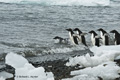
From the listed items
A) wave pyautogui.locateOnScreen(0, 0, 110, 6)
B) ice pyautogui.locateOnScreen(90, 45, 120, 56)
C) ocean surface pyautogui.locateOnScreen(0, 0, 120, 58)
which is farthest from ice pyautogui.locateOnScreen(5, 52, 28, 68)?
wave pyautogui.locateOnScreen(0, 0, 110, 6)

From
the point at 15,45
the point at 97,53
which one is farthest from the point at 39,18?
the point at 97,53

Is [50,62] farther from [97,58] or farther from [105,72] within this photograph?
[105,72]

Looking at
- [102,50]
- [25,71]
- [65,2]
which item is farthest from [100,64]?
[65,2]

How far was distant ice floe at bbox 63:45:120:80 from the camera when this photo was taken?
472 centimetres

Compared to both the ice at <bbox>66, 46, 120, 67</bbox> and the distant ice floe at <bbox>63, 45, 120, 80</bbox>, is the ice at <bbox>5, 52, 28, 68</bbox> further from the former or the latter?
the ice at <bbox>66, 46, 120, 67</bbox>

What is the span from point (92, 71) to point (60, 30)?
9.84 metres

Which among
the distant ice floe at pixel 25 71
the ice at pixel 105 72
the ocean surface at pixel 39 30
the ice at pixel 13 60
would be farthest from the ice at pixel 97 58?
the ocean surface at pixel 39 30

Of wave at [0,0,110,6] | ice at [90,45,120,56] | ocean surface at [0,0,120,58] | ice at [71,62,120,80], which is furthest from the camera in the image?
wave at [0,0,110,6]

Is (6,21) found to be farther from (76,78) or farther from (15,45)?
(76,78)

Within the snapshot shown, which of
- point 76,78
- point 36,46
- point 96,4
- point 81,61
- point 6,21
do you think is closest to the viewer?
point 76,78

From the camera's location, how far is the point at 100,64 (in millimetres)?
5477

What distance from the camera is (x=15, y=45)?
35.1 feet

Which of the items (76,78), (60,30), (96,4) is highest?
(96,4)

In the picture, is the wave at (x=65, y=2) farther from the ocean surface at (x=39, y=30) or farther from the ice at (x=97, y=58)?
the ice at (x=97, y=58)
